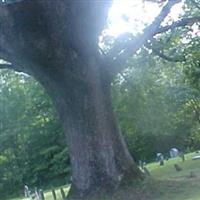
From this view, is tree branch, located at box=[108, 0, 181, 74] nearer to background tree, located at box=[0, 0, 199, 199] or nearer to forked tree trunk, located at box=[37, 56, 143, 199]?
background tree, located at box=[0, 0, 199, 199]

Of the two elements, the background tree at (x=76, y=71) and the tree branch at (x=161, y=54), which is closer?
the background tree at (x=76, y=71)

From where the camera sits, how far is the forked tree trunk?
13.3m

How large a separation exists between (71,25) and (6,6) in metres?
1.65

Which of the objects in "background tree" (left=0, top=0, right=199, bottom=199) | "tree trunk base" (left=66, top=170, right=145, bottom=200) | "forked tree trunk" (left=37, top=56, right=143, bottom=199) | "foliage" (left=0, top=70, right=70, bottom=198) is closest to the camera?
"background tree" (left=0, top=0, right=199, bottom=199)

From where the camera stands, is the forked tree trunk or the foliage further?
the foliage

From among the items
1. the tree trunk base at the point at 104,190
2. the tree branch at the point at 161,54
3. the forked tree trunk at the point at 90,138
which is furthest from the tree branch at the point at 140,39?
the tree branch at the point at 161,54

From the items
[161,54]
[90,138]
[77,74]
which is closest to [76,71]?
[77,74]

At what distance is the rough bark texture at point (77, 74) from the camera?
42.5 feet

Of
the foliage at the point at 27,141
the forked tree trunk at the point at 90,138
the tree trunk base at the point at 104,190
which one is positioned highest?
the foliage at the point at 27,141

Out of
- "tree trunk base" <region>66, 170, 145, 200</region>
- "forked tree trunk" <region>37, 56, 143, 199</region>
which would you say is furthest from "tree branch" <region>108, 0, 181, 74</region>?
"tree trunk base" <region>66, 170, 145, 200</region>

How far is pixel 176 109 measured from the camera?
48969 millimetres

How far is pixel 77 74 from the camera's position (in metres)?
A: 13.4

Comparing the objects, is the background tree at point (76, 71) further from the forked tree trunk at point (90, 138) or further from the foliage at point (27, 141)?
the foliage at point (27, 141)

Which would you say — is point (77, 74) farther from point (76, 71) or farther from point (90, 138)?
point (90, 138)
